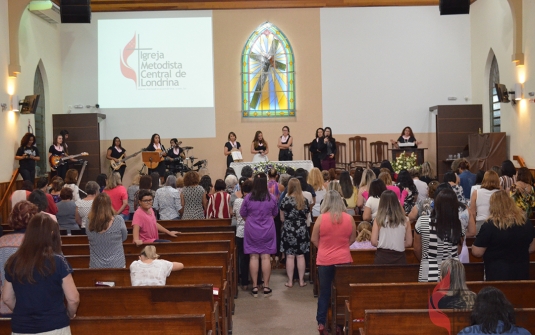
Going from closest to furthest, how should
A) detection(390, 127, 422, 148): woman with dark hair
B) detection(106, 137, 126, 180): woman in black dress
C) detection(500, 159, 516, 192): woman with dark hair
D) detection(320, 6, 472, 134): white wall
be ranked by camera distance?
detection(500, 159, 516, 192): woman with dark hair → detection(390, 127, 422, 148): woman with dark hair → detection(106, 137, 126, 180): woman in black dress → detection(320, 6, 472, 134): white wall

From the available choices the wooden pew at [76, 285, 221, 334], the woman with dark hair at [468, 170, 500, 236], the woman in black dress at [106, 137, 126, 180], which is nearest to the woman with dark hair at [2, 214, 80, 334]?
the wooden pew at [76, 285, 221, 334]

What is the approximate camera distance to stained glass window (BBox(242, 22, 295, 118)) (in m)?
16.9

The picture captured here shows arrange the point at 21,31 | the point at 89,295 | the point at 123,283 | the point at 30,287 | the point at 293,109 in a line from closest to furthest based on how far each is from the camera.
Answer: the point at 30,287, the point at 89,295, the point at 123,283, the point at 21,31, the point at 293,109

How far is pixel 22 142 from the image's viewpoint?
1332cm

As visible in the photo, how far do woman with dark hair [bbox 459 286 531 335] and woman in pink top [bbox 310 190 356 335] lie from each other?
2.66 m

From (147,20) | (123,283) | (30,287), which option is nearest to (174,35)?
(147,20)

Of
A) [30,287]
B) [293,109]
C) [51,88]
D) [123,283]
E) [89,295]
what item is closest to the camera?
[30,287]

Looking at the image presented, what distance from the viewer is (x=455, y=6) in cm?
1271

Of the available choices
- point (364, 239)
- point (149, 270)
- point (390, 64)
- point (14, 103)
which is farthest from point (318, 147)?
point (149, 270)

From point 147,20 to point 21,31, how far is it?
3391 mm

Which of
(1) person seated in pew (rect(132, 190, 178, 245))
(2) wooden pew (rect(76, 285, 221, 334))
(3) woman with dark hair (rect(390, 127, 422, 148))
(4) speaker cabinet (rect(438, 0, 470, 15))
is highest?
(4) speaker cabinet (rect(438, 0, 470, 15))

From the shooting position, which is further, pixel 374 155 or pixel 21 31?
pixel 374 155

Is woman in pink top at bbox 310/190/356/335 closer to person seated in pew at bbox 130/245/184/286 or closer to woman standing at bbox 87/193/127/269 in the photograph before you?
person seated in pew at bbox 130/245/184/286

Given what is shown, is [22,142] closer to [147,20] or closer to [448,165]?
[147,20]
